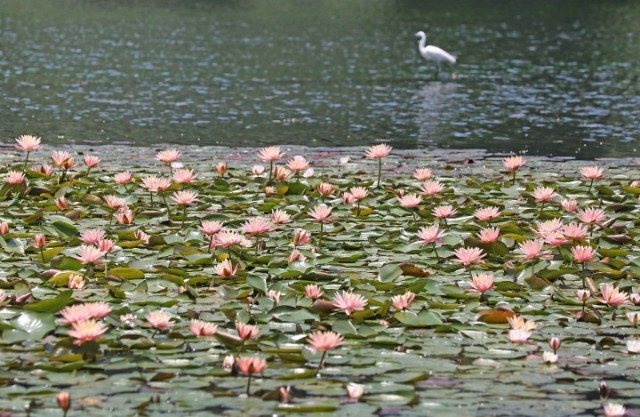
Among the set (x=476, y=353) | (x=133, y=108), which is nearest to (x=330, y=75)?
Result: (x=133, y=108)

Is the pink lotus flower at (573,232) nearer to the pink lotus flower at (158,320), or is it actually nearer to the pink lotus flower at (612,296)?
the pink lotus flower at (612,296)

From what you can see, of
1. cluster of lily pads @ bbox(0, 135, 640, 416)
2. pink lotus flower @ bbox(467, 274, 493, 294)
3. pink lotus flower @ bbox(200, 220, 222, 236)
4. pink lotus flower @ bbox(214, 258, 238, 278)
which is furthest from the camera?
pink lotus flower @ bbox(200, 220, 222, 236)

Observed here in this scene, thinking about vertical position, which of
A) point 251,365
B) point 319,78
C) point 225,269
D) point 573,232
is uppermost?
point 319,78

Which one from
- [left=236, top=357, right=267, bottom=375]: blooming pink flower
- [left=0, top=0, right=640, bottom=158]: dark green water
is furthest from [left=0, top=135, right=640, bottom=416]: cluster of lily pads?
[left=0, top=0, right=640, bottom=158]: dark green water

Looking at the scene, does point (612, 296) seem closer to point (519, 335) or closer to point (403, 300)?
point (519, 335)

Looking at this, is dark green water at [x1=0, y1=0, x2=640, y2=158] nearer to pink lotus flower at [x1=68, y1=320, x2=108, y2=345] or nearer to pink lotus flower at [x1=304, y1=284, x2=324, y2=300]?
pink lotus flower at [x1=304, y1=284, x2=324, y2=300]

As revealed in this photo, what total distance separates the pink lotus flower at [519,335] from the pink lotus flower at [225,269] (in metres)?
1.87

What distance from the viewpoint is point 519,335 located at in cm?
520

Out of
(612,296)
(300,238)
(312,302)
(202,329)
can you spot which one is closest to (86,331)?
(202,329)

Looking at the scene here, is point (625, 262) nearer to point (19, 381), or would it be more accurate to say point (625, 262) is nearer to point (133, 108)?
point (19, 381)

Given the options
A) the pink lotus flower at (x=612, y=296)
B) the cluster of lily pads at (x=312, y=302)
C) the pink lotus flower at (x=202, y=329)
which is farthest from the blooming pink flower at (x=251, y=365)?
the pink lotus flower at (x=612, y=296)

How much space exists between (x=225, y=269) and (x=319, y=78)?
1938cm

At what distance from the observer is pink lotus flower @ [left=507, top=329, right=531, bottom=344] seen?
5184 millimetres

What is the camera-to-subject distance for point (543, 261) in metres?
6.77
